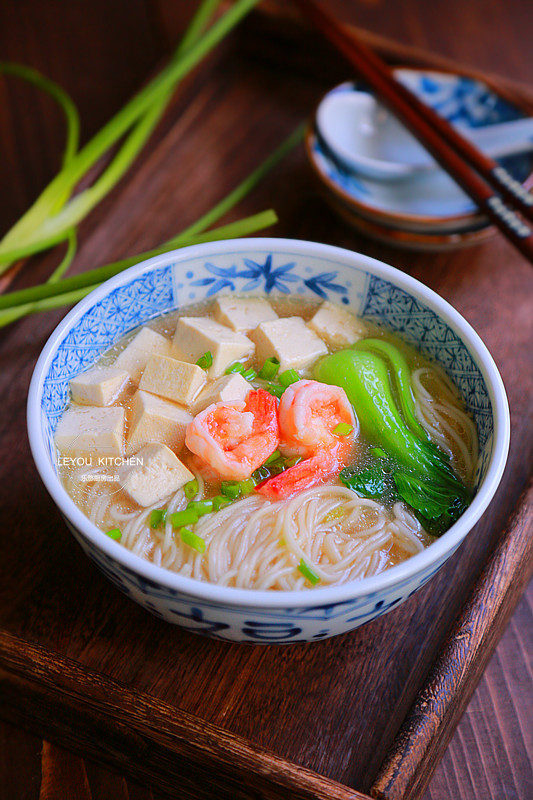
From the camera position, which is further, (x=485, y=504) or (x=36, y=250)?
(x=36, y=250)

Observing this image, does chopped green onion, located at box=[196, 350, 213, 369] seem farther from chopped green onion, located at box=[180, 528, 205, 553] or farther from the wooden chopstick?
the wooden chopstick

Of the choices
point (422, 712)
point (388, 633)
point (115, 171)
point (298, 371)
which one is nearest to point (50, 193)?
point (115, 171)

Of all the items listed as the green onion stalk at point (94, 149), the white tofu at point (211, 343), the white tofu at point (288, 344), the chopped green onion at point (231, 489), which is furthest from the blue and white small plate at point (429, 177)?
the chopped green onion at point (231, 489)

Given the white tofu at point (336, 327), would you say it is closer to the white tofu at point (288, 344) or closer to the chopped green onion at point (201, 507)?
the white tofu at point (288, 344)

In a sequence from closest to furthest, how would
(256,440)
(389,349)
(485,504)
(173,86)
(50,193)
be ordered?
(485,504)
(256,440)
(389,349)
(50,193)
(173,86)

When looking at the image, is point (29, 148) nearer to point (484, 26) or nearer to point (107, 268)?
point (107, 268)

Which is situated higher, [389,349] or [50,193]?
[389,349]
